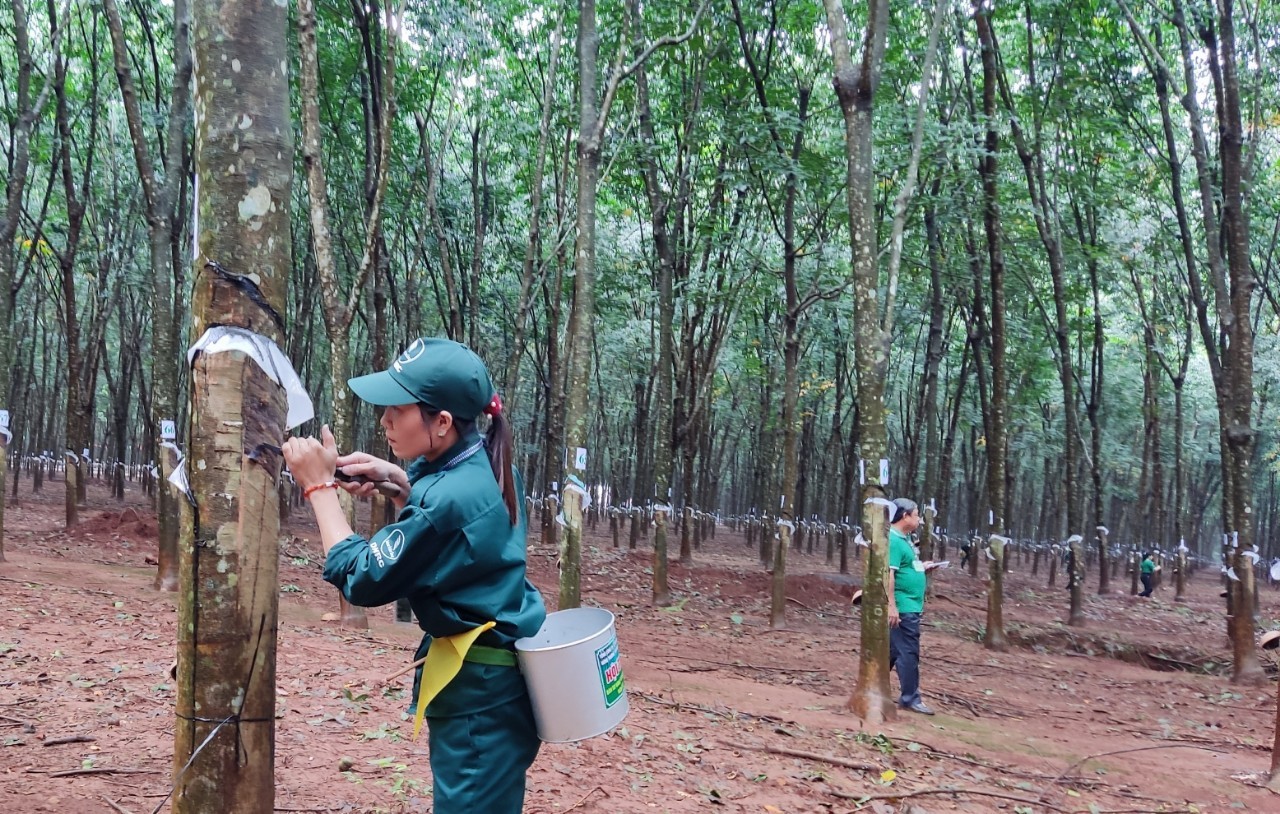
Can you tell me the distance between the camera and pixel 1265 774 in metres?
5.88

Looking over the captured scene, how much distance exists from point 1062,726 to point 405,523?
710 cm

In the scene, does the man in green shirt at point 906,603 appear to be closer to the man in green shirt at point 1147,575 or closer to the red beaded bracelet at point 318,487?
the red beaded bracelet at point 318,487

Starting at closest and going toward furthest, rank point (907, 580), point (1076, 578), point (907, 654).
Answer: point (907, 654)
point (907, 580)
point (1076, 578)

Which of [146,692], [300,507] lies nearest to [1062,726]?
[146,692]

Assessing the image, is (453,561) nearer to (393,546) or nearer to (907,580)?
(393,546)

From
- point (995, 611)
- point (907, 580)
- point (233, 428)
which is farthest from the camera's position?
point (995, 611)

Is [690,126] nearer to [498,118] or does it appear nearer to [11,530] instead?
[498,118]

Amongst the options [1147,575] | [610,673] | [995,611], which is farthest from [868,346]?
[1147,575]

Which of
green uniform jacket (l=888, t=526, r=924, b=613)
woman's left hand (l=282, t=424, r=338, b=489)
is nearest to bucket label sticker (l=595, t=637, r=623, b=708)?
woman's left hand (l=282, t=424, r=338, b=489)

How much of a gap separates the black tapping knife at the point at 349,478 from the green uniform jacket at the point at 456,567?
179 millimetres

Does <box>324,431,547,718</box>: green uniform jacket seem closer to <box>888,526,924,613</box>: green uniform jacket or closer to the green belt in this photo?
the green belt

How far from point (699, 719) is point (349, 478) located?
14.2 feet

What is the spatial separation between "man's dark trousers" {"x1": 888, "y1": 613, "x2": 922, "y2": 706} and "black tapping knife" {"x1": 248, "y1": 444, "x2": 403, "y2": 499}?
570 centimetres

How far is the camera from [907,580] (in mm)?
7402
